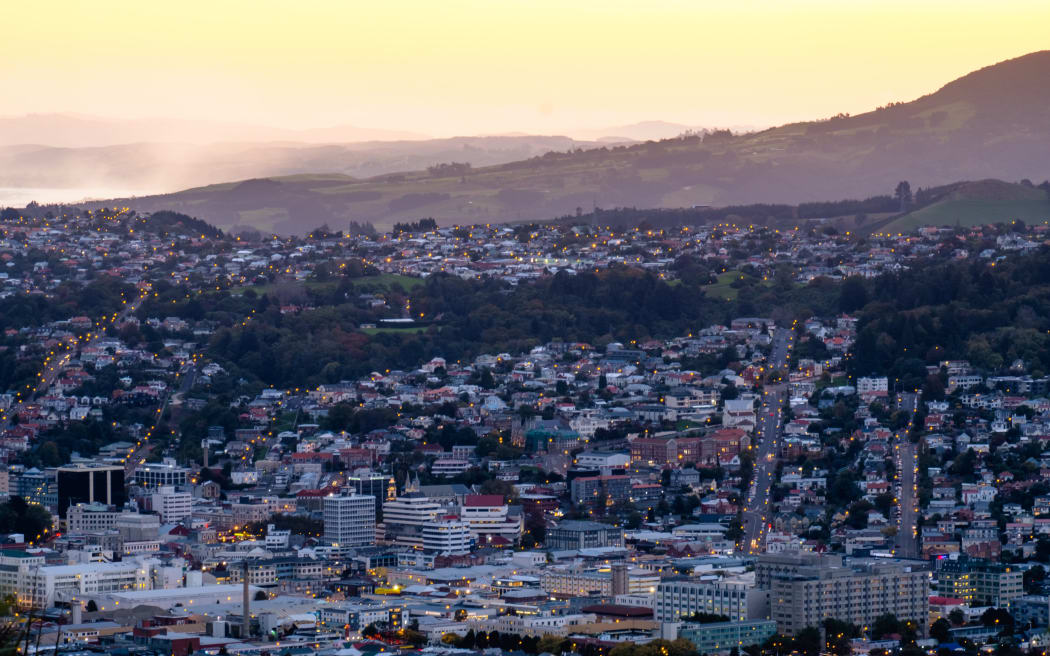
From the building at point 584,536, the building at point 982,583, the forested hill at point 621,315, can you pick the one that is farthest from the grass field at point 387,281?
the building at point 982,583

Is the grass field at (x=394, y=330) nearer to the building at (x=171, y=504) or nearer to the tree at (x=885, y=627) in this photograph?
the building at (x=171, y=504)

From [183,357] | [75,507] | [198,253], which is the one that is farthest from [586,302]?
[75,507]

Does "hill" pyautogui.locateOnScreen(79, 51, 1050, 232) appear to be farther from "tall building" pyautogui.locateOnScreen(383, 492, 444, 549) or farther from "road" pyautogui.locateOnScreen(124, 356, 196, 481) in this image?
"tall building" pyautogui.locateOnScreen(383, 492, 444, 549)

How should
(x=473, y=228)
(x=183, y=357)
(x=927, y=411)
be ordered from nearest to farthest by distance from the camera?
(x=927, y=411)
(x=183, y=357)
(x=473, y=228)

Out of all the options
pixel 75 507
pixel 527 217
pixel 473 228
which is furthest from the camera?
pixel 527 217

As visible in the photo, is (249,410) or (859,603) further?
(249,410)

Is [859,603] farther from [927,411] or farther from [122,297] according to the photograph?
[122,297]

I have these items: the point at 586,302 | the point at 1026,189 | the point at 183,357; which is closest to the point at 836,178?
the point at 1026,189
